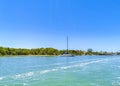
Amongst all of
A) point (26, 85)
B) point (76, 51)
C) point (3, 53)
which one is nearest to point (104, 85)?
point (26, 85)

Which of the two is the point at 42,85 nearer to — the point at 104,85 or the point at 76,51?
the point at 104,85

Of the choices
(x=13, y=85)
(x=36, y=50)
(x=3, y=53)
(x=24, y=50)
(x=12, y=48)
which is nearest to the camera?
(x=13, y=85)

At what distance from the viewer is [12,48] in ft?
394

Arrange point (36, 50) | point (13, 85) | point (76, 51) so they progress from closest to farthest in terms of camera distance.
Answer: point (13, 85), point (36, 50), point (76, 51)

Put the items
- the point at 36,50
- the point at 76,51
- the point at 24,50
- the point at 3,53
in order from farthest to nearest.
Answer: the point at 76,51
the point at 36,50
the point at 24,50
the point at 3,53

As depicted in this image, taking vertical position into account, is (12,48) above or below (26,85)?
above

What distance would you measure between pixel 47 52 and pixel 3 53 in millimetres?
38586

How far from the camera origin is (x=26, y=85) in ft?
53.4

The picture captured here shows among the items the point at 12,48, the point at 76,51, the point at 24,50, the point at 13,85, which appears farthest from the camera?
the point at 76,51

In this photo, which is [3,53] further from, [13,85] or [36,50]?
[13,85]

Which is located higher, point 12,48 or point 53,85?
point 12,48

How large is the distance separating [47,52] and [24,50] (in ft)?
51.2

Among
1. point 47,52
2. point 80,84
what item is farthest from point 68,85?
point 47,52

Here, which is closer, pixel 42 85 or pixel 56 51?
pixel 42 85
